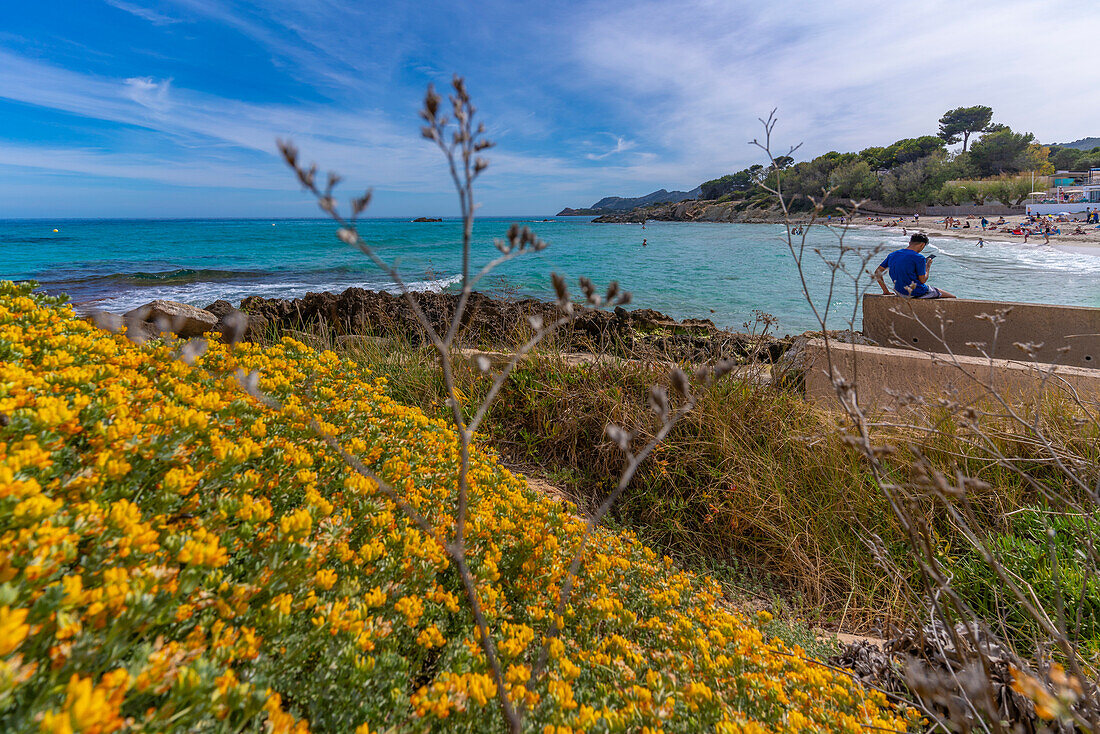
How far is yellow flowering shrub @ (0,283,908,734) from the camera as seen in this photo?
0.97m

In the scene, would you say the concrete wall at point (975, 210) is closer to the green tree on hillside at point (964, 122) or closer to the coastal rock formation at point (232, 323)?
the green tree on hillside at point (964, 122)

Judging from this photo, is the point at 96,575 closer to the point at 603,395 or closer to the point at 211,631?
the point at 211,631

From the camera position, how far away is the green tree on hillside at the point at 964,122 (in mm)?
71062

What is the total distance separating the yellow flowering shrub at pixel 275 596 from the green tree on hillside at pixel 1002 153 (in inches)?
3371

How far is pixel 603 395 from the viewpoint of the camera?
427 cm

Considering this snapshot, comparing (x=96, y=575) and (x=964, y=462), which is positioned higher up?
(x=96, y=575)

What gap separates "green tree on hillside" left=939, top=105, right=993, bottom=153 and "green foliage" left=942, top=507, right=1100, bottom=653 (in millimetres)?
94714

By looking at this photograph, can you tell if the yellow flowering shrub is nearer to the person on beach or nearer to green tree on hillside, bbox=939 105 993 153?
the person on beach

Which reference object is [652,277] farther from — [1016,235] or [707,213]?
[707,213]

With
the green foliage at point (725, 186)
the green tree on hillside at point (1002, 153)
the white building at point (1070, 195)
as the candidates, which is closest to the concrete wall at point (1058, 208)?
the white building at point (1070, 195)

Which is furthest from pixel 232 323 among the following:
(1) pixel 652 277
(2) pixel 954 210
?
(2) pixel 954 210

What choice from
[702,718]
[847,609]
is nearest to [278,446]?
[702,718]

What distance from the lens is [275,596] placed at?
130cm

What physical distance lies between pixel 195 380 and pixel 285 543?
A: 1450mm
